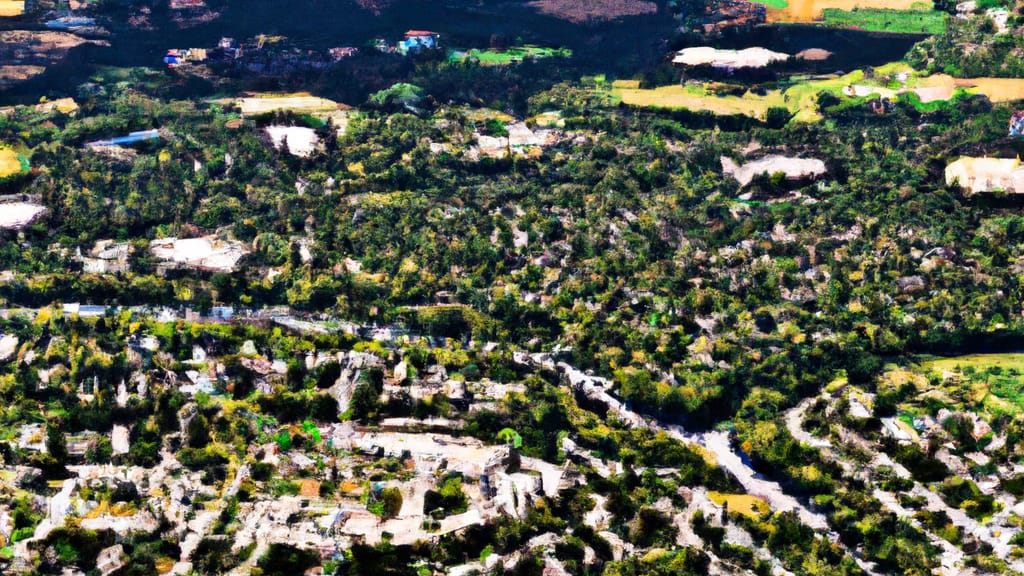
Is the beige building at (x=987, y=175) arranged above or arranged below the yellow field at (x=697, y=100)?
below

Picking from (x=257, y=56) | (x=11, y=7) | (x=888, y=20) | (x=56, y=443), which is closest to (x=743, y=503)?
(x=56, y=443)

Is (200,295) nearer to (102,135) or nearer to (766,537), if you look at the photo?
(102,135)

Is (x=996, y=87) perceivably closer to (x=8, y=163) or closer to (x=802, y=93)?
(x=802, y=93)


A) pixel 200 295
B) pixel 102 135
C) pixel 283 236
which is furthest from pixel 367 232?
pixel 102 135

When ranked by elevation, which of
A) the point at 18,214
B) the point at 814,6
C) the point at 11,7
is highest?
the point at 814,6

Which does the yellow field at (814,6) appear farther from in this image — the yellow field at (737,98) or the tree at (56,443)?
the tree at (56,443)

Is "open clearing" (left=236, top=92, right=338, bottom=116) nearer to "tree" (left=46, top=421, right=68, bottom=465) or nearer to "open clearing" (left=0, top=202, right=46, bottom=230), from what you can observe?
"open clearing" (left=0, top=202, right=46, bottom=230)

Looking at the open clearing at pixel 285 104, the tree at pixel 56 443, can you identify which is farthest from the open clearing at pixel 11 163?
the tree at pixel 56 443
